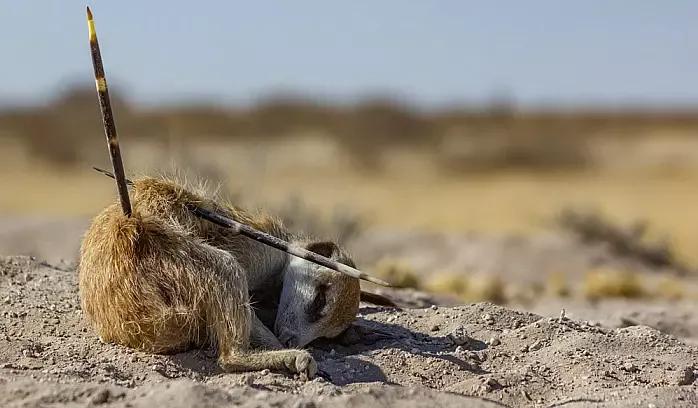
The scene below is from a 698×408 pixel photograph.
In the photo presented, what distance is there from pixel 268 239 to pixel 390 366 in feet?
3.05

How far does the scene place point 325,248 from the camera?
208 inches

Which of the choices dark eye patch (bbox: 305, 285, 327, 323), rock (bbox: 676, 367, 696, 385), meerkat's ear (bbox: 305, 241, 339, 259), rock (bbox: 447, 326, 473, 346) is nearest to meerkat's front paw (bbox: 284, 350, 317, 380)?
dark eye patch (bbox: 305, 285, 327, 323)

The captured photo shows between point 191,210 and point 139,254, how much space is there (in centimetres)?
41

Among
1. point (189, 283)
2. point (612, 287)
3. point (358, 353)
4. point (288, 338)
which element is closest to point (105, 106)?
point (189, 283)

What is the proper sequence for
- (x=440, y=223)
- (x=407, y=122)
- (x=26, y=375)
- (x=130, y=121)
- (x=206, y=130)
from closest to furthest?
(x=26, y=375), (x=440, y=223), (x=130, y=121), (x=407, y=122), (x=206, y=130)

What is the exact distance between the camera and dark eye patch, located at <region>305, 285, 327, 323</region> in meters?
5.08

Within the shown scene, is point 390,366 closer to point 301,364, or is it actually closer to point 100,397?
point 301,364

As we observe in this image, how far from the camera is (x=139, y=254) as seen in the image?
4.84 meters

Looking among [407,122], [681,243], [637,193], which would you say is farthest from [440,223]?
[407,122]

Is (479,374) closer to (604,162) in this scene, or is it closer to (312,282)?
(312,282)

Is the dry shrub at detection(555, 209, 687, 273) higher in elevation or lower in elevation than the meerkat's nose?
lower

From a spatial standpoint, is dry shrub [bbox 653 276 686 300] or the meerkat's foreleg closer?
the meerkat's foreleg

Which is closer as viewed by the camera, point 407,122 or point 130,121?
point 130,121

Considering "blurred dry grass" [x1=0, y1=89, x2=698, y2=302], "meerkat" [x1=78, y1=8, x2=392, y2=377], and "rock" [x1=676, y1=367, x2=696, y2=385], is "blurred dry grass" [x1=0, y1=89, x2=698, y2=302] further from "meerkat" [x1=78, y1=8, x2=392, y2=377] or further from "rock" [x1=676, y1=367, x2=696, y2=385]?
"rock" [x1=676, y1=367, x2=696, y2=385]
